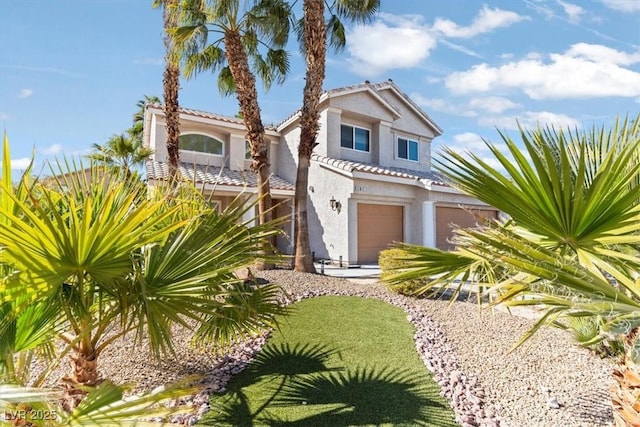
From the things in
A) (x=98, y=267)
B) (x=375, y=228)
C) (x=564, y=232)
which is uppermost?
(x=564, y=232)

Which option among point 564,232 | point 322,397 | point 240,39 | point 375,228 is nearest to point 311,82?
point 240,39

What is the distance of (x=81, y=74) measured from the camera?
12.7 metres

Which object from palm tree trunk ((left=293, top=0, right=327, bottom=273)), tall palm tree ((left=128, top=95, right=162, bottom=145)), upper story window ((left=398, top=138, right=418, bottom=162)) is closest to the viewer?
palm tree trunk ((left=293, top=0, right=327, bottom=273))

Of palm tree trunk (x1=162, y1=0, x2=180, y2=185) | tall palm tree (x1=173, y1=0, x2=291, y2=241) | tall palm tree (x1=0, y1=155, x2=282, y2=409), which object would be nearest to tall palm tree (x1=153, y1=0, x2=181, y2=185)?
palm tree trunk (x1=162, y1=0, x2=180, y2=185)

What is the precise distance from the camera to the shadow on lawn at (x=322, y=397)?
4.87m

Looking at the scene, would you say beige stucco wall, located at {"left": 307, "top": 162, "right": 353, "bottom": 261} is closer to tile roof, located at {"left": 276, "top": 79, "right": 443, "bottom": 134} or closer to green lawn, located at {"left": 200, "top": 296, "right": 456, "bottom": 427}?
tile roof, located at {"left": 276, "top": 79, "right": 443, "bottom": 134}

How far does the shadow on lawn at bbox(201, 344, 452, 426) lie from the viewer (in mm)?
4871

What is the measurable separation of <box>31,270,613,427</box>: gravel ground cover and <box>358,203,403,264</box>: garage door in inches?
399

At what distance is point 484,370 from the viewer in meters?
6.59

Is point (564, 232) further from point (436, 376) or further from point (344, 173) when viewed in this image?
point (344, 173)

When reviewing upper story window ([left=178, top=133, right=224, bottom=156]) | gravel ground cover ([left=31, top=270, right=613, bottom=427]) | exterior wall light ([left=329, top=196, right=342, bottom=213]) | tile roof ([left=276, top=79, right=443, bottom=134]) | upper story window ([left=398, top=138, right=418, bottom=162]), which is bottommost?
gravel ground cover ([left=31, top=270, right=613, bottom=427])

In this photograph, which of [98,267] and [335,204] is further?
[335,204]

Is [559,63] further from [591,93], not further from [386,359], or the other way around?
[386,359]

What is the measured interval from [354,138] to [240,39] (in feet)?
33.5
